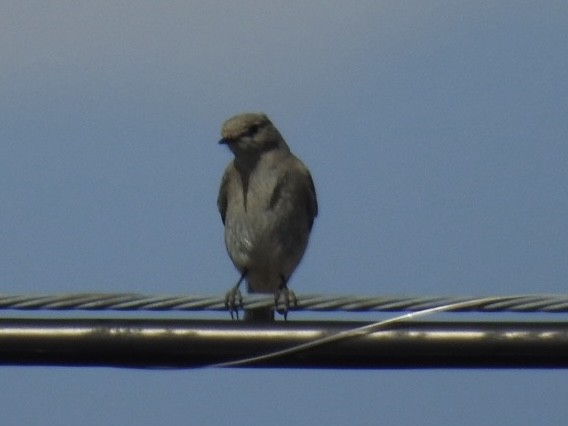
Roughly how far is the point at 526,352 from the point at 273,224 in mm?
6511

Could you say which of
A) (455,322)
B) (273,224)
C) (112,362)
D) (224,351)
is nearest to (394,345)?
(455,322)

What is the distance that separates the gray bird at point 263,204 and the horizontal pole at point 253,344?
6087 millimetres

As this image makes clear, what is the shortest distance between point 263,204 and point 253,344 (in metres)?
6.26

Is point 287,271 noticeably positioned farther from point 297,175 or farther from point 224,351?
point 224,351

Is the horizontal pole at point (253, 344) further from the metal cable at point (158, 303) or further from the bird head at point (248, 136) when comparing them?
the bird head at point (248, 136)

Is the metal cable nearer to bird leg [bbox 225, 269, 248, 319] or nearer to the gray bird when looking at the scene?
bird leg [bbox 225, 269, 248, 319]

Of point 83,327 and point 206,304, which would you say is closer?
point 83,327

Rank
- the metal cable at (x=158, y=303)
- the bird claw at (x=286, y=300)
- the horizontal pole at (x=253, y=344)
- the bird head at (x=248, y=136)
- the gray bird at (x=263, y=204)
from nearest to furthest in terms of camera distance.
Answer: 1. the horizontal pole at (x=253, y=344)
2. the metal cable at (x=158, y=303)
3. the bird claw at (x=286, y=300)
4. the gray bird at (x=263, y=204)
5. the bird head at (x=248, y=136)

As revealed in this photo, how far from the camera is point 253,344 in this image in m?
8.09

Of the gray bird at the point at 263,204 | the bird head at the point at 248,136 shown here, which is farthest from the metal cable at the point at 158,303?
the bird head at the point at 248,136

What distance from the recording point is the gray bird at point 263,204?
562 inches

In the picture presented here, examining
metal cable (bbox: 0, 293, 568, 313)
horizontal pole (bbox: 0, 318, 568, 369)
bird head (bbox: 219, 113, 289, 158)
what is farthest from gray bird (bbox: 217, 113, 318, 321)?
horizontal pole (bbox: 0, 318, 568, 369)

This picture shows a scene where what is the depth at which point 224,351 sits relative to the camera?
809cm

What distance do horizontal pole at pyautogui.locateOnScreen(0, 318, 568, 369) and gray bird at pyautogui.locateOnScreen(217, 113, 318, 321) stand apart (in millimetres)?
6087
